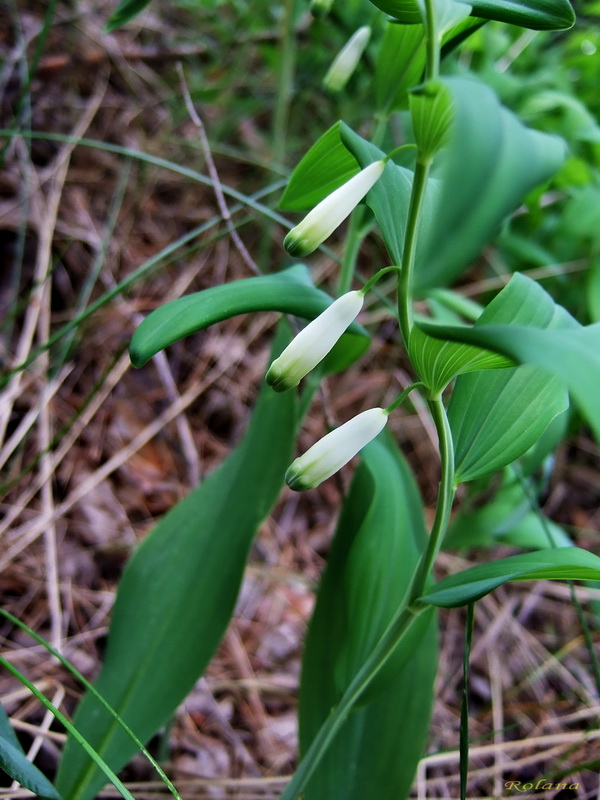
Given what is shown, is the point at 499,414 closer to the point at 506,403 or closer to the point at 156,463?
the point at 506,403

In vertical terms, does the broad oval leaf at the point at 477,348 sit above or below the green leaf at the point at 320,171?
below

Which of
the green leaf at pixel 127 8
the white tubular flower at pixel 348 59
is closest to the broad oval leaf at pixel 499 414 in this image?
the white tubular flower at pixel 348 59

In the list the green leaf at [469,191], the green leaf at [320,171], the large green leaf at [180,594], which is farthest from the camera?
the large green leaf at [180,594]

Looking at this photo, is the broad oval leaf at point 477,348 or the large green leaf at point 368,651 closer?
the broad oval leaf at point 477,348

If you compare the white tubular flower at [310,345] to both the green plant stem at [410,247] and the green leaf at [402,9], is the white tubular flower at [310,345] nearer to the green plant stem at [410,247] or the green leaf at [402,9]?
the green plant stem at [410,247]

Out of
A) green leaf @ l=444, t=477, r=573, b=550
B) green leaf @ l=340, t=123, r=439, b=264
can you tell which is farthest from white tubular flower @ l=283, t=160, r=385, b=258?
green leaf @ l=444, t=477, r=573, b=550

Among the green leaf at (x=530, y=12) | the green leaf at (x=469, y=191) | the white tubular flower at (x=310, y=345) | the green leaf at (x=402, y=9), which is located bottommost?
the white tubular flower at (x=310, y=345)
